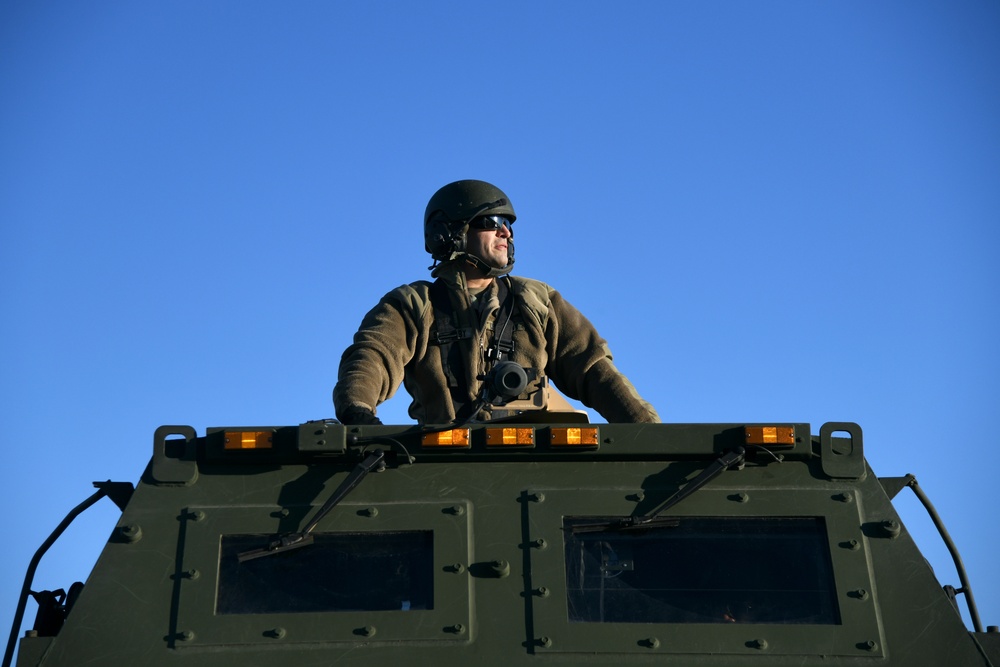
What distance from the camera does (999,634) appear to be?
4391mm

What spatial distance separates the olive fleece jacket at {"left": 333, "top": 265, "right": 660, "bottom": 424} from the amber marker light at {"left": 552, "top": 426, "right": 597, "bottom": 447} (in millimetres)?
1463

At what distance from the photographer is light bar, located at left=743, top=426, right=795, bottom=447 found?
4793 millimetres

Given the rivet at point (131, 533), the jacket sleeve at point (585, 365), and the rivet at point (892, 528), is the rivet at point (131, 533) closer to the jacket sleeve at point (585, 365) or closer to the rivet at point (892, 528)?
the rivet at point (892, 528)

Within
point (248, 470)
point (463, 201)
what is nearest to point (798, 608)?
point (248, 470)

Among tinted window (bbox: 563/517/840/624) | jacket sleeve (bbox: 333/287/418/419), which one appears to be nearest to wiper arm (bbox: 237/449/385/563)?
tinted window (bbox: 563/517/840/624)

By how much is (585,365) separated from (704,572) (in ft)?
7.43

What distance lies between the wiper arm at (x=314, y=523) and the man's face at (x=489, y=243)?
2.20 meters

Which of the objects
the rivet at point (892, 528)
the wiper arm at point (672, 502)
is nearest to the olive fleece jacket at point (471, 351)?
the wiper arm at point (672, 502)

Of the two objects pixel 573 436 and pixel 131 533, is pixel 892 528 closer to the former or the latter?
pixel 573 436

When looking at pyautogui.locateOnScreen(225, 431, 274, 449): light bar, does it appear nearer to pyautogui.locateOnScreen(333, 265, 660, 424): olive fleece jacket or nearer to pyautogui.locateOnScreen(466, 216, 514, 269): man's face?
pyautogui.locateOnScreen(333, 265, 660, 424): olive fleece jacket

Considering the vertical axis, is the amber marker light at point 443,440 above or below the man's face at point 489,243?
below

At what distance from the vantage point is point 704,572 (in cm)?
457

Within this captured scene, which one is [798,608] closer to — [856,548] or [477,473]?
[856,548]

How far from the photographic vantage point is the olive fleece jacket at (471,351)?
6.29 m
